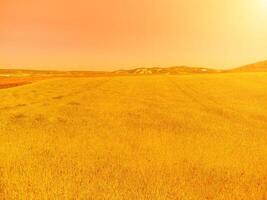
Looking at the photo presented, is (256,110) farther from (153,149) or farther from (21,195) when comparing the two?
(21,195)

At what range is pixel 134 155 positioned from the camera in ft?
21.5

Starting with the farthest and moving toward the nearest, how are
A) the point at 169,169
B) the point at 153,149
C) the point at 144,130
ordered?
the point at 144,130, the point at 153,149, the point at 169,169

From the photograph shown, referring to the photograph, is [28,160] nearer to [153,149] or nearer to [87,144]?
[87,144]

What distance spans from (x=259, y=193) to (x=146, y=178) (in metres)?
2.03

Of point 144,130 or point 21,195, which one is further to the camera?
point 144,130

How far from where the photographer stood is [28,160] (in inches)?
238

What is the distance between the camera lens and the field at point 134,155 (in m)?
4.76

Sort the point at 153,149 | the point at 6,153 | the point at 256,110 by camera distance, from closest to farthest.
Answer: the point at 6,153 → the point at 153,149 → the point at 256,110

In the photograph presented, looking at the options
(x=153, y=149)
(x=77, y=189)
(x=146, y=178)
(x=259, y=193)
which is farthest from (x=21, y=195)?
(x=259, y=193)

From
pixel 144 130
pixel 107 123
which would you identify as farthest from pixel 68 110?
pixel 144 130

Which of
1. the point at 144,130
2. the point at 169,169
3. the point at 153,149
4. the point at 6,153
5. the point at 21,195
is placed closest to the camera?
the point at 21,195

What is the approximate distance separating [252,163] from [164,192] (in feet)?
8.23

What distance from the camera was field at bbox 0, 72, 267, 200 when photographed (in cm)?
476

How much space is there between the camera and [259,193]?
15.3ft
